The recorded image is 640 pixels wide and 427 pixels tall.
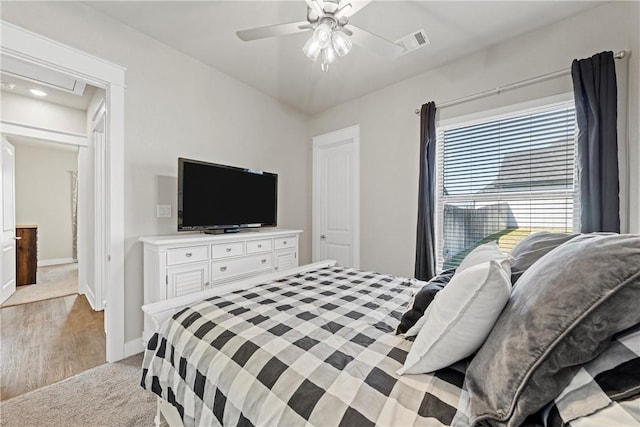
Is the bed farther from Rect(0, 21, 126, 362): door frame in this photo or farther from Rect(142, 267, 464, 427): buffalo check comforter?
Rect(0, 21, 126, 362): door frame

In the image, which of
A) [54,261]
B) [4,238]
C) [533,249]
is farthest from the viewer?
[54,261]

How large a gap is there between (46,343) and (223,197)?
2.02m

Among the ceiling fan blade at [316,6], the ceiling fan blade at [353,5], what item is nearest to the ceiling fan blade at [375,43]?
the ceiling fan blade at [353,5]

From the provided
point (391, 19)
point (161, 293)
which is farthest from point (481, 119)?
point (161, 293)

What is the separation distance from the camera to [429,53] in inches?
101

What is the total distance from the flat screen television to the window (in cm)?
198

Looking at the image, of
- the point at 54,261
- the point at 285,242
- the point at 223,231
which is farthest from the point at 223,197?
the point at 54,261

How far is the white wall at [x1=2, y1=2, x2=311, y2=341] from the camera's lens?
2.03m

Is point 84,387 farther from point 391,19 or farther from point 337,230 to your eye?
point 391,19

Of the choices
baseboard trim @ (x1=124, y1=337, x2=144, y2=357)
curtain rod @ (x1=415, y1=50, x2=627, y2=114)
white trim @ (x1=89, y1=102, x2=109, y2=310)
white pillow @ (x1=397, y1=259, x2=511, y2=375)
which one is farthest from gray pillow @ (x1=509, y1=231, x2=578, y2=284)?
white trim @ (x1=89, y1=102, x2=109, y2=310)

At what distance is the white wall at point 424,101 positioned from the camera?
74.7 inches

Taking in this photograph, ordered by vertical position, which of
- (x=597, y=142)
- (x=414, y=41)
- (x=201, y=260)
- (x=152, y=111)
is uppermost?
(x=414, y=41)

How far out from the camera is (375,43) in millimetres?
1808

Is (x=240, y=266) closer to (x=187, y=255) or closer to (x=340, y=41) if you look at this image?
(x=187, y=255)
